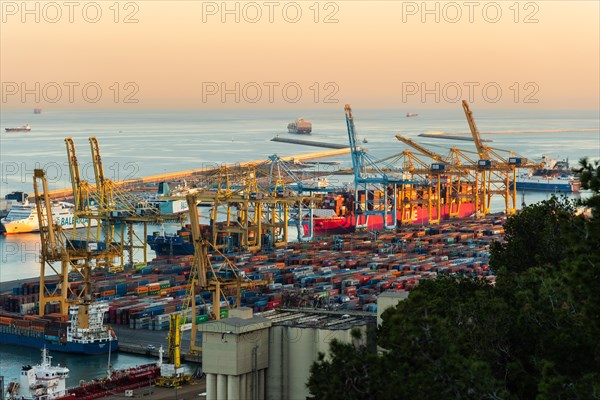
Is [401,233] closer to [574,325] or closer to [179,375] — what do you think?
[179,375]

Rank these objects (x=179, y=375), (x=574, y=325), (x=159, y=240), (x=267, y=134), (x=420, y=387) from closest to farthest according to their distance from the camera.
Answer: (x=420, y=387), (x=574, y=325), (x=179, y=375), (x=159, y=240), (x=267, y=134)

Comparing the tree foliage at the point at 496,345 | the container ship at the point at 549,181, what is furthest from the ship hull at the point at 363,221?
the tree foliage at the point at 496,345

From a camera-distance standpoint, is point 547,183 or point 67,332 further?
point 547,183

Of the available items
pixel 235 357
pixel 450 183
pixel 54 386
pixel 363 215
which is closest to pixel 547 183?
pixel 450 183

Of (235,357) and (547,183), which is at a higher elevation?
(547,183)

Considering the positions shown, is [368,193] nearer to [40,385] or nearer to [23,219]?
[23,219]

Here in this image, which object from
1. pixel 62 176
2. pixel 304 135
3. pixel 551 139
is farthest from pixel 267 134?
pixel 62 176
